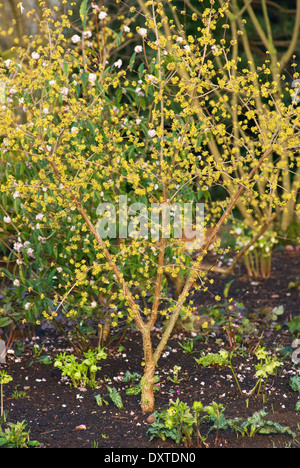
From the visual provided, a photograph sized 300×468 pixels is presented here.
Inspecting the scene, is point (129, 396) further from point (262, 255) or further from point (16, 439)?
point (262, 255)

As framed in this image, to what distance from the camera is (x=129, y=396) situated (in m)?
3.26

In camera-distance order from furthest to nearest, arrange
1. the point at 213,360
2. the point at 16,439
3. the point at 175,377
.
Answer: the point at 213,360
the point at 175,377
the point at 16,439

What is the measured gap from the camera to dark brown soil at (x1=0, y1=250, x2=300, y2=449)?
2.77m

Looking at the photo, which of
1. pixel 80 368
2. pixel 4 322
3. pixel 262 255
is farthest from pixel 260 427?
pixel 262 255

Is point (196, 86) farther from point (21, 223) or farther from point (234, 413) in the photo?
point (234, 413)

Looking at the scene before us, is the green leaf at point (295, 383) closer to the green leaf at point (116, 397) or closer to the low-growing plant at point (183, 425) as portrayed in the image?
the low-growing plant at point (183, 425)

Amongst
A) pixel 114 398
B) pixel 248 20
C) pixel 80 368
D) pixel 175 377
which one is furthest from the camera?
pixel 248 20

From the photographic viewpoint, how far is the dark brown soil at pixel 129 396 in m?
2.77

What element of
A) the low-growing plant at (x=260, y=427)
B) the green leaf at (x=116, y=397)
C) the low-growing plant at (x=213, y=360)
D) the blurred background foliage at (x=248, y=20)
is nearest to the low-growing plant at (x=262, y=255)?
the low-growing plant at (x=213, y=360)

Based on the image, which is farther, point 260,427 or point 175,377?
point 175,377

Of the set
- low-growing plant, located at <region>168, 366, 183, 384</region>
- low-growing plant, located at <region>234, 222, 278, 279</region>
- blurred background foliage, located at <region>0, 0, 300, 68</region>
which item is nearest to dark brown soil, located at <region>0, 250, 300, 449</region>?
low-growing plant, located at <region>168, 366, 183, 384</region>

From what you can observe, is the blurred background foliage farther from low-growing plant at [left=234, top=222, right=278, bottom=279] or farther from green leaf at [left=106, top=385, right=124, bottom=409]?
green leaf at [left=106, top=385, right=124, bottom=409]

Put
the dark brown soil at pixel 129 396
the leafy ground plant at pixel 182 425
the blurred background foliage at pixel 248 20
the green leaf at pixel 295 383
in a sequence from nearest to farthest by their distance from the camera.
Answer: the leafy ground plant at pixel 182 425 < the dark brown soil at pixel 129 396 < the green leaf at pixel 295 383 < the blurred background foliage at pixel 248 20
